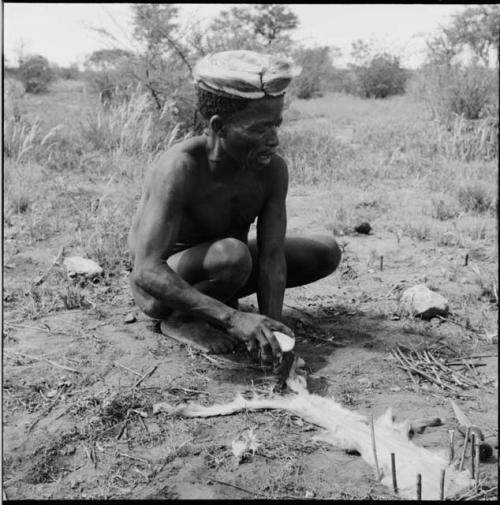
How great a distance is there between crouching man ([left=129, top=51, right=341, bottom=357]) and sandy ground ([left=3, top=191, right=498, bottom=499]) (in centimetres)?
28

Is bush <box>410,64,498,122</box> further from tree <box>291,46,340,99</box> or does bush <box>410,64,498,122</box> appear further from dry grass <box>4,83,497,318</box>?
tree <box>291,46,340,99</box>

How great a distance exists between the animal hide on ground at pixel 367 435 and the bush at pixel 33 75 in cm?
1394

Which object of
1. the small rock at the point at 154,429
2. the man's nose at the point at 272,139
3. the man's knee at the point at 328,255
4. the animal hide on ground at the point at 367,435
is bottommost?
the small rock at the point at 154,429

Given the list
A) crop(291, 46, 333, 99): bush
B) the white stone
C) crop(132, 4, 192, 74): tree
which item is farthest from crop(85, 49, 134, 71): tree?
crop(291, 46, 333, 99): bush

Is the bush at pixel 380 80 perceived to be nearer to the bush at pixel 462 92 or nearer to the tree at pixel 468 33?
the tree at pixel 468 33

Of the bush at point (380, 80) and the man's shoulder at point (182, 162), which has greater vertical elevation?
the bush at point (380, 80)

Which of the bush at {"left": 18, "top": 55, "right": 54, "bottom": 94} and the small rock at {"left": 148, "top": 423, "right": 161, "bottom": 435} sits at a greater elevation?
the bush at {"left": 18, "top": 55, "right": 54, "bottom": 94}

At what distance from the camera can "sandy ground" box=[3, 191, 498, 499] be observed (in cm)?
220

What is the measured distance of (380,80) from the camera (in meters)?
19.1

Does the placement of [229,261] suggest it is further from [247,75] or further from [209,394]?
[247,75]

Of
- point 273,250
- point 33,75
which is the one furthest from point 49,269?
point 33,75

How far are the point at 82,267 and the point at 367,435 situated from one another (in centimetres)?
233

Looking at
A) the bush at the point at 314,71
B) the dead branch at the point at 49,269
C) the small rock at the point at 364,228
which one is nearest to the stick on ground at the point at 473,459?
the dead branch at the point at 49,269

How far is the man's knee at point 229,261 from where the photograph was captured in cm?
303
